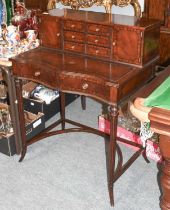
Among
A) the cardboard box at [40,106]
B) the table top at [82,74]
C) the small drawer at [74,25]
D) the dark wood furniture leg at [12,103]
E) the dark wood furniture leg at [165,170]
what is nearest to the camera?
the dark wood furniture leg at [165,170]

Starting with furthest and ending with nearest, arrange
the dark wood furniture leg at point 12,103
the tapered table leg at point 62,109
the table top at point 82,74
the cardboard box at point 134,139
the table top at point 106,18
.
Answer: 1. the tapered table leg at point 62,109
2. the cardboard box at point 134,139
3. the dark wood furniture leg at point 12,103
4. the table top at point 106,18
5. the table top at point 82,74

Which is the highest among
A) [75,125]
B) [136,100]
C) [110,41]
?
[110,41]

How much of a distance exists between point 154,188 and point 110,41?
969mm

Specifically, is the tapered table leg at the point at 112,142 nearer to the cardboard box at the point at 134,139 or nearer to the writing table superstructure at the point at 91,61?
the writing table superstructure at the point at 91,61

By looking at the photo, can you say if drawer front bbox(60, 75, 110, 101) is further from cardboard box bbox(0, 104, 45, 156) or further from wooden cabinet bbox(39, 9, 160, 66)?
cardboard box bbox(0, 104, 45, 156)

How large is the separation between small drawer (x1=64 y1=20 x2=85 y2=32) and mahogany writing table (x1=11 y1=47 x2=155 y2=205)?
15cm

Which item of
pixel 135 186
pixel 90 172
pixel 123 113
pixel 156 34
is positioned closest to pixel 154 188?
pixel 135 186

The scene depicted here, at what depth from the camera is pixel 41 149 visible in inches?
97.0

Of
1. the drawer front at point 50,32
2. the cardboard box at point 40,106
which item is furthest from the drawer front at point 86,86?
the cardboard box at point 40,106

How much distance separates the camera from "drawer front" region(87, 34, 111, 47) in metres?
1.83

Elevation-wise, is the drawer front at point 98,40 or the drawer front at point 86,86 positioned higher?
the drawer front at point 98,40

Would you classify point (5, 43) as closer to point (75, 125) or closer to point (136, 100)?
point (75, 125)

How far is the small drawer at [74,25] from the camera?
6.19ft

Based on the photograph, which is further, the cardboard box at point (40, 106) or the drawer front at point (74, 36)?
the cardboard box at point (40, 106)
